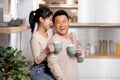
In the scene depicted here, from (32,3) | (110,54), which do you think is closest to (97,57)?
(110,54)

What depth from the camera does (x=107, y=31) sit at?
4.03m

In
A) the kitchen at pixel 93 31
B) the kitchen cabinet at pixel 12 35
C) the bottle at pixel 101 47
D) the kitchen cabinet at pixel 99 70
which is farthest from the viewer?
the bottle at pixel 101 47

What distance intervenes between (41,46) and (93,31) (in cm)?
180

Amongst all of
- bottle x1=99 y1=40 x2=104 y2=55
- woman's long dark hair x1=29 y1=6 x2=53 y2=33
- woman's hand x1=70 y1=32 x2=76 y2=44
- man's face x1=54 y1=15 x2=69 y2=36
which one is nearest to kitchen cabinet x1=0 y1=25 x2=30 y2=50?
woman's long dark hair x1=29 y1=6 x2=53 y2=33

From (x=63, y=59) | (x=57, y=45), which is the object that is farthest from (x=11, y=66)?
(x=63, y=59)

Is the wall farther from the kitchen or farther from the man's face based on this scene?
the man's face

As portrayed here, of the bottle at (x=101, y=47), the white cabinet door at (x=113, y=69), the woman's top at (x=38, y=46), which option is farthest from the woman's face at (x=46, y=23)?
the bottle at (x=101, y=47)

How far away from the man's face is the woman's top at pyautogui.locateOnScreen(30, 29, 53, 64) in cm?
18

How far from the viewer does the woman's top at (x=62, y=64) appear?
2.17 metres

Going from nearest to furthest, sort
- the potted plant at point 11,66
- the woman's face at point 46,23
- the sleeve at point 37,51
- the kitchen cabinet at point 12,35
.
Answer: the potted plant at point 11,66, the kitchen cabinet at point 12,35, the sleeve at point 37,51, the woman's face at point 46,23

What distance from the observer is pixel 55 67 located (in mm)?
2164

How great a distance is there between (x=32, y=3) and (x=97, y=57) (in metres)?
1.11

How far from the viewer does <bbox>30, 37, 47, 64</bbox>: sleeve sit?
226 centimetres

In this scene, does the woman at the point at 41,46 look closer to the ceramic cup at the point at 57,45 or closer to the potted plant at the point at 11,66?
the ceramic cup at the point at 57,45
